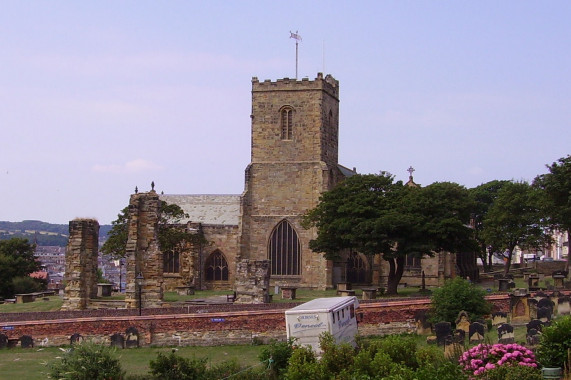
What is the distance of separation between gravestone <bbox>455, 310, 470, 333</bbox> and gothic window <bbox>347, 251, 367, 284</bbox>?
36.2 m

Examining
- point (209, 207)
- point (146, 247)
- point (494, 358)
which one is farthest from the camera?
point (209, 207)

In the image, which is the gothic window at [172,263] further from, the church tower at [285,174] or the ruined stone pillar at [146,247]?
the ruined stone pillar at [146,247]

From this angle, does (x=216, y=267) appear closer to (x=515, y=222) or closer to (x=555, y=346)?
(x=515, y=222)

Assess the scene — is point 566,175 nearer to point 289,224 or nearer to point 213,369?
point 289,224

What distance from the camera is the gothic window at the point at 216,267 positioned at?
2672 inches

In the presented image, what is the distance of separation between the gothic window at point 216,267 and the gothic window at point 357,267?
949 cm

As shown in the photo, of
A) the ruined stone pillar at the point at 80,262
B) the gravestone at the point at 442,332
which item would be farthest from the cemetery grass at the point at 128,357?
the ruined stone pillar at the point at 80,262

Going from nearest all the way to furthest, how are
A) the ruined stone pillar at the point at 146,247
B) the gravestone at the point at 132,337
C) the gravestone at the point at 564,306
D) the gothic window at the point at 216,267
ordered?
the gravestone at the point at 564,306 < the gravestone at the point at 132,337 < the ruined stone pillar at the point at 146,247 < the gothic window at the point at 216,267

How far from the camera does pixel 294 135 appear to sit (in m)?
66.3

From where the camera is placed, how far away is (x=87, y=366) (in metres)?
22.4

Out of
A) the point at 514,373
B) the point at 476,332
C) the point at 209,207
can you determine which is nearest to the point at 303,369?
the point at 514,373

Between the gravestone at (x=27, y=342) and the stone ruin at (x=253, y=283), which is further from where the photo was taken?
the stone ruin at (x=253, y=283)

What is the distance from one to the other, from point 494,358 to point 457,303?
43.0 feet

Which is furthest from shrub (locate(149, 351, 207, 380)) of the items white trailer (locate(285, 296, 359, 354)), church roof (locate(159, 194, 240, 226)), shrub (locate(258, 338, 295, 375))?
church roof (locate(159, 194, 240, 226))
